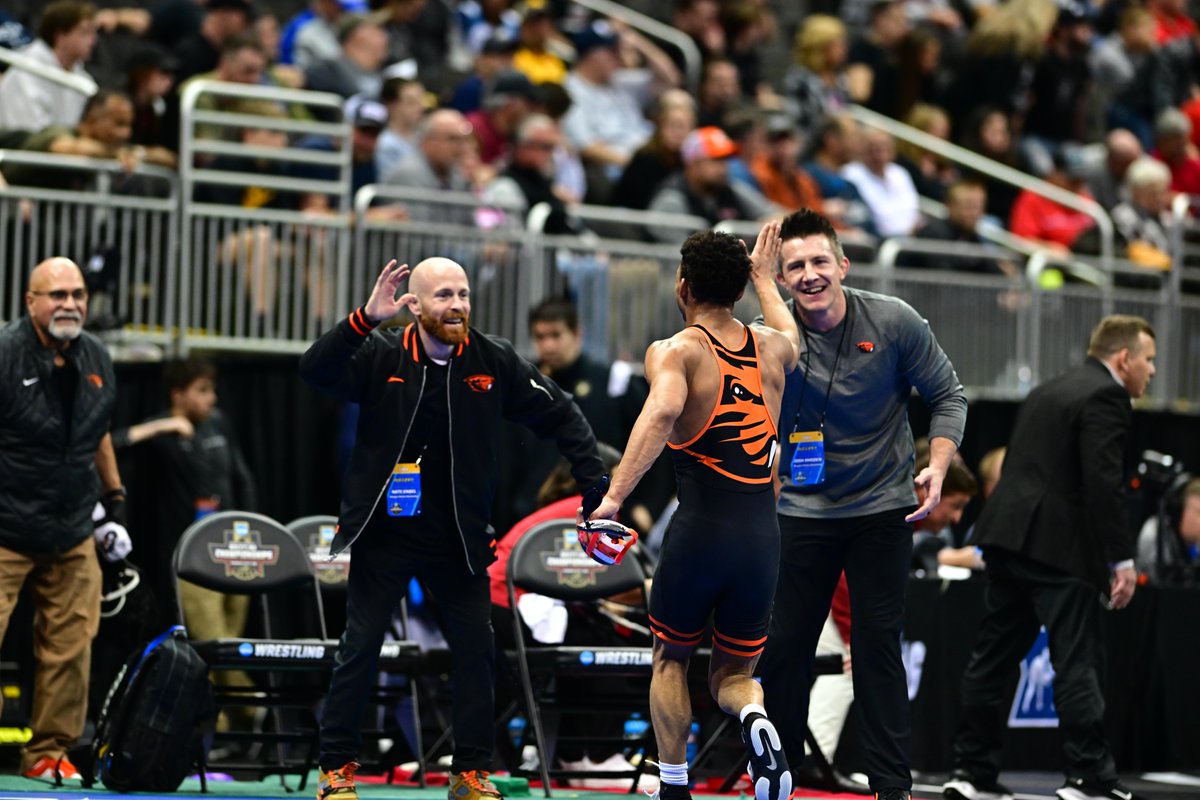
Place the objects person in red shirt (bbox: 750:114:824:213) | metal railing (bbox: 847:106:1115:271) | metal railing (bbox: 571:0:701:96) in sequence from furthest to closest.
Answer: metal railing (bbox: 571:0:701:96) < metal railing (bbox: 847:106:1115:271) < person in red shirt (bbox: 750:114:824:213)

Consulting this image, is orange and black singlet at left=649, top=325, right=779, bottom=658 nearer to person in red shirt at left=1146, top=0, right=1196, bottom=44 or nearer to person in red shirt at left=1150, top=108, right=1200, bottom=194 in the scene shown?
person in red shirt at left=1150, top=108, right=1200, bottom=194

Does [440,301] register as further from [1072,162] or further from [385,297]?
[1072,162]

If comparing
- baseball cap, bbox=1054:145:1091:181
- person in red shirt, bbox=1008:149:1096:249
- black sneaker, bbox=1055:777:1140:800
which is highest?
baseball cap, bbox=1054:145:1091:181

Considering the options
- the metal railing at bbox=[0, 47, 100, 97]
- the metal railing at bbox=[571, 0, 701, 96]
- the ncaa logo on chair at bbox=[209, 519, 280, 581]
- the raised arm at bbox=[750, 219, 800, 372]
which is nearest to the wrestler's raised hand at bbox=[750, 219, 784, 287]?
the raised arm at bbox=[750, 219, 800, 372]

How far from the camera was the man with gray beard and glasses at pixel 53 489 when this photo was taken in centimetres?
908

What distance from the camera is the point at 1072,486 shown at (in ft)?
30.0

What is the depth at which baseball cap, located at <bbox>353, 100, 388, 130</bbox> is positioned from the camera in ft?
41.6

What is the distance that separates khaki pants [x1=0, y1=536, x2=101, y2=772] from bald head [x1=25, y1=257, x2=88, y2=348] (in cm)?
100

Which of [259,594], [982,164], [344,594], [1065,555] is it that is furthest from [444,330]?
[982,164]

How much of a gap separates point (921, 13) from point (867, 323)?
1203cm

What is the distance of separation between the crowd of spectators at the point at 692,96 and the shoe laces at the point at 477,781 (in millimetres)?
4832

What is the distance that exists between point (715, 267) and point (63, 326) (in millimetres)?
3435

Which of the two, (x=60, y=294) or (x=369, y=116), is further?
(x=369, y=116)

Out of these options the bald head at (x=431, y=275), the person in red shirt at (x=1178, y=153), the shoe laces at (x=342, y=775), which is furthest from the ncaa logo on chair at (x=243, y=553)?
the person in red shirt at (x=1178, y=153)
